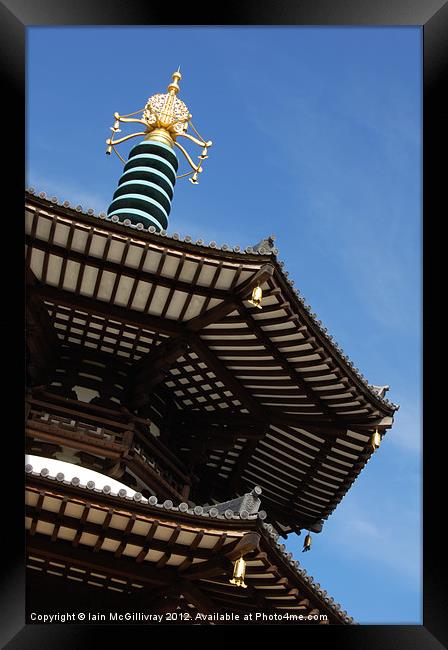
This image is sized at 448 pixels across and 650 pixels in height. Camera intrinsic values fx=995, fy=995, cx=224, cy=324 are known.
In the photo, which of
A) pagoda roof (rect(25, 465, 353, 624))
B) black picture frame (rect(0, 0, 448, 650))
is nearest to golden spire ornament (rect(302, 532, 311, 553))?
pagoda roof (rect(25, 465, 353, 624))

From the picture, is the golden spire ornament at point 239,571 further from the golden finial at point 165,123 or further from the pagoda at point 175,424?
the golden finial at point 165,123

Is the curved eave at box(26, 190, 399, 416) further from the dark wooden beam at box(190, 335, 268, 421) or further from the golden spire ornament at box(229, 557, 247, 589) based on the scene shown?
the golden spire ornament at box(229, 557, 247, 589)

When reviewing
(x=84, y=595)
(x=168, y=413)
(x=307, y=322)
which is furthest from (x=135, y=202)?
(x=84, y=595)

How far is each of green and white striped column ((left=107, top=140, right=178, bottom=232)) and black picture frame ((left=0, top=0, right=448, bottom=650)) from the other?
1167 cm

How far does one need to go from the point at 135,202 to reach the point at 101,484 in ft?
29.8

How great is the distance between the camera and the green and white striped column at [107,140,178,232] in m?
23.5

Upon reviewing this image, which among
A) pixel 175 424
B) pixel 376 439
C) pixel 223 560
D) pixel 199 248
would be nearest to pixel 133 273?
pixel 199 248

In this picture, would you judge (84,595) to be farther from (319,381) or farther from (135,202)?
(135,202)

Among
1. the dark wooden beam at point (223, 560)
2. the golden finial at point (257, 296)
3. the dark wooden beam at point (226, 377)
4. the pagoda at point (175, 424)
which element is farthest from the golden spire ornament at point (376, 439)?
the dark wooden beam at point (223, 560)

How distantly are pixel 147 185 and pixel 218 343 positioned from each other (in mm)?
7555

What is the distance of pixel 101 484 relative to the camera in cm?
1656
